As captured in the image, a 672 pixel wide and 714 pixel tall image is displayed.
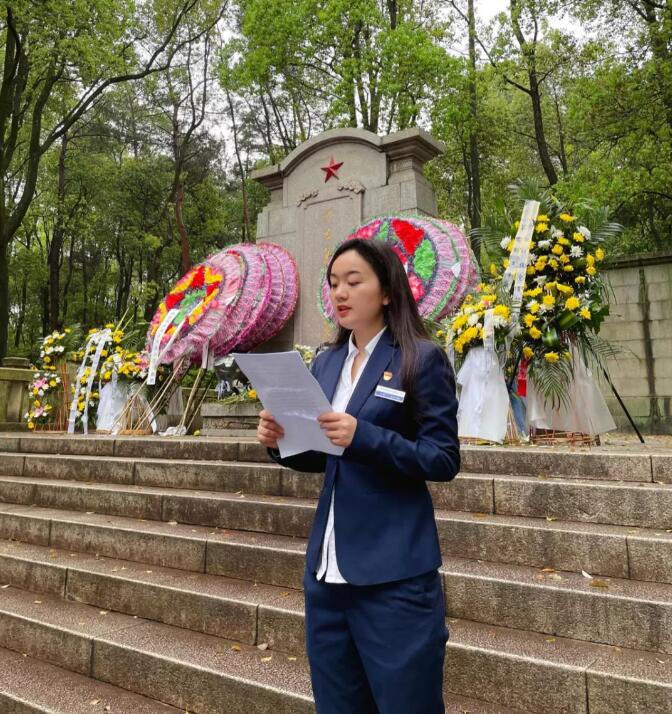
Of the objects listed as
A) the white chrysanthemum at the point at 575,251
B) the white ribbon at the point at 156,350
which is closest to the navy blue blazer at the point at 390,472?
the white chrysanthemum at the point at 575,251

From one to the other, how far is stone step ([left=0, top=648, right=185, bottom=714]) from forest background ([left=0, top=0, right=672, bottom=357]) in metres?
5.57

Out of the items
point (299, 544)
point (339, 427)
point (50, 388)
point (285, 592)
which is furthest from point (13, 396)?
point (339, 427)

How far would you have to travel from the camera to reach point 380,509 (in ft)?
5.35

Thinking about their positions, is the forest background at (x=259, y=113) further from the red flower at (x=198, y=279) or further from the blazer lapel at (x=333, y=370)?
the blazer lapel at (x=333, y=370)

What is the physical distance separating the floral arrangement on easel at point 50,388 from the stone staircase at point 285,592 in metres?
4.48

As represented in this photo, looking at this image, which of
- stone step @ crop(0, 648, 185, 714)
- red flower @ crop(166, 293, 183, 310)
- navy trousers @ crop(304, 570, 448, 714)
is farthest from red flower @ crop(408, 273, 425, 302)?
navy trousers @ crop(304, 570, 448, 714)

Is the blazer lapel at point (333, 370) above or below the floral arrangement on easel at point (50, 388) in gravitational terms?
below

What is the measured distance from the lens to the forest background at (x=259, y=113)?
13805mm

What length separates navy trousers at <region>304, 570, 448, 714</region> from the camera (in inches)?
59.9

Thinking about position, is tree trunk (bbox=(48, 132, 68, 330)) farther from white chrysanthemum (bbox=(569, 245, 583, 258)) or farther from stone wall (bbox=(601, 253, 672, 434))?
white chrysanthemum (bbox=(569, 245, 583, 258))

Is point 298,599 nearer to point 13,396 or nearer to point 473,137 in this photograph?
point 13,396

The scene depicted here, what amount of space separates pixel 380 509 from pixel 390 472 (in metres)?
0.10

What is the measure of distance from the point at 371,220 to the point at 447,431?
6.60 metres

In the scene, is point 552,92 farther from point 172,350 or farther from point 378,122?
point 172,350
